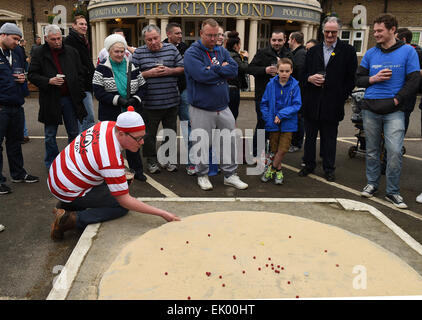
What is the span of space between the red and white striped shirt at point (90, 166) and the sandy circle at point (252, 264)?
2.07 feet

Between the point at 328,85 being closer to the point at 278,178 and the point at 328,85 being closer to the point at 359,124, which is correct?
the point at 278,178

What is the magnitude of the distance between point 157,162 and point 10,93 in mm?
2368

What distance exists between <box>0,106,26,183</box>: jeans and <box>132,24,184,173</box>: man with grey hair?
1774 mm

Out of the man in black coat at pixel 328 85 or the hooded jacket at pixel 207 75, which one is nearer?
the hooded jacket at pixel 207 75

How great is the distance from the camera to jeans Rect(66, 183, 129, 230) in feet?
12.3

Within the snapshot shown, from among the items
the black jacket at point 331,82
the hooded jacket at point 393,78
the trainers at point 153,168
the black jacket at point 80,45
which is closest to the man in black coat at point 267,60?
the black jacket at point 331,82

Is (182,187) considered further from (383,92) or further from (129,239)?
(383,92)

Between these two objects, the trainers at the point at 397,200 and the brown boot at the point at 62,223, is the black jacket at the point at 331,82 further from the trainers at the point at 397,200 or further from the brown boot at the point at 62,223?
the brown boot at the point at 62,223

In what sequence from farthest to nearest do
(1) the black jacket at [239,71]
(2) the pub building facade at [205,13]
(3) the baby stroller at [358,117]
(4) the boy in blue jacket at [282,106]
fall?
(2) the pub building facade at [205,13] < (3) the baby stroller at [358,117] < (1) the black jacket at [239,71] < (4) the boy in blue jacket at [282,106]

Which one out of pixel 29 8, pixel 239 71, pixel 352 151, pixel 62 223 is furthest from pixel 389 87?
pixel 29 8

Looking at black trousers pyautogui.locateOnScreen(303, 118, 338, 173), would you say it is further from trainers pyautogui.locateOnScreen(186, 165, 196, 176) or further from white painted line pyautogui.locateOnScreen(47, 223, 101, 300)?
white painted line pyautogui.locateOnScreen(47, 223, 101, 300)

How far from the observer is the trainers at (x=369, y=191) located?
5121 mm
